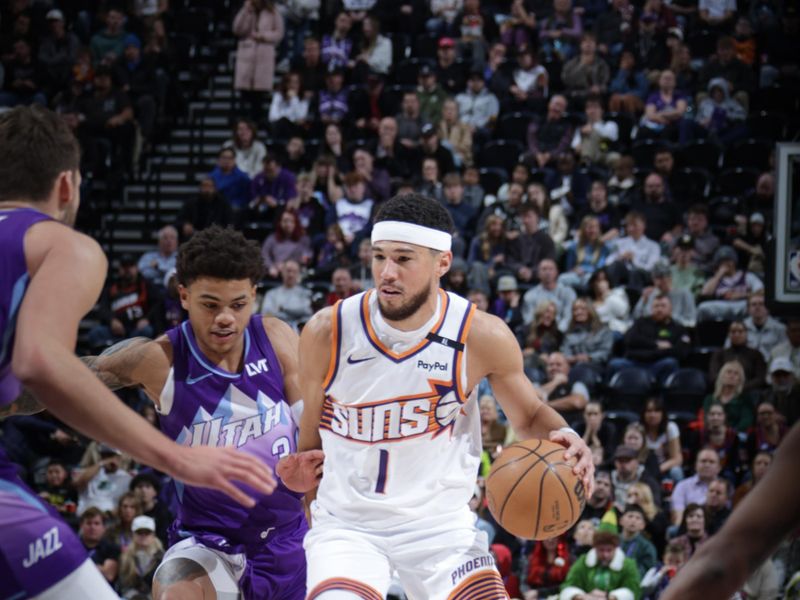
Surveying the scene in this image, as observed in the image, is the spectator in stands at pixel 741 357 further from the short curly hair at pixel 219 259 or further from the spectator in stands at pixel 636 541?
the short curly hair at pixel 219 259

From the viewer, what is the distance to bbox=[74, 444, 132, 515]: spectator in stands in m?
11.5

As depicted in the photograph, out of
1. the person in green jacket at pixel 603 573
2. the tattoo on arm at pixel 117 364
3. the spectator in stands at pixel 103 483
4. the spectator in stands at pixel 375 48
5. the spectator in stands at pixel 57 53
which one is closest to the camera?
the tattoo on arm at pixel 117 364

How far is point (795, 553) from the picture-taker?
955 cm

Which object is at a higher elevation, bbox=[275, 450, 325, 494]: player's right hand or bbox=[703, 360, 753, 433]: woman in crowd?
bbox=[275, 450, 325, 494]: player's right hand

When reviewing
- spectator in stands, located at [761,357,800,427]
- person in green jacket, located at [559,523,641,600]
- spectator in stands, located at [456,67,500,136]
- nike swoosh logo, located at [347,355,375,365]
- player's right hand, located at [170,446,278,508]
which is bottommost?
person in green jacket, located at [559,523,641,600]

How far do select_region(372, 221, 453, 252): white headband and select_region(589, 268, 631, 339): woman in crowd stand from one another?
7619mm

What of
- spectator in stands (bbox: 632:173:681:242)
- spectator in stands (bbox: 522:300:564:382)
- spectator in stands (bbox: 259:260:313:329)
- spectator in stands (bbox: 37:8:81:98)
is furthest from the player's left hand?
spectator in stands (bbox: 37:8:81:98)

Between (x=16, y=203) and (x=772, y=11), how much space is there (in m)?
14.9

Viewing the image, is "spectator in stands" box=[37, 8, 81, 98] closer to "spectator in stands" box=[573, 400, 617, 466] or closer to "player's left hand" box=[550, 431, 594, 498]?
"spectator in stands" box=[573, 400, 617, 466]

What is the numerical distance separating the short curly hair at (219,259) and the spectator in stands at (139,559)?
18.6 feet

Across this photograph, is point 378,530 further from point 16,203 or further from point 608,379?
point 608,379

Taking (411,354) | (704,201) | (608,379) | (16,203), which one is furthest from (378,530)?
(704,201)

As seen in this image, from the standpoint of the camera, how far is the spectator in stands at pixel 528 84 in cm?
1569

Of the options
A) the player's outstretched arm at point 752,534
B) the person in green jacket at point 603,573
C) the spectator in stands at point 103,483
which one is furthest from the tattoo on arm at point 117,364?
the spectator in stands at point 103,483
